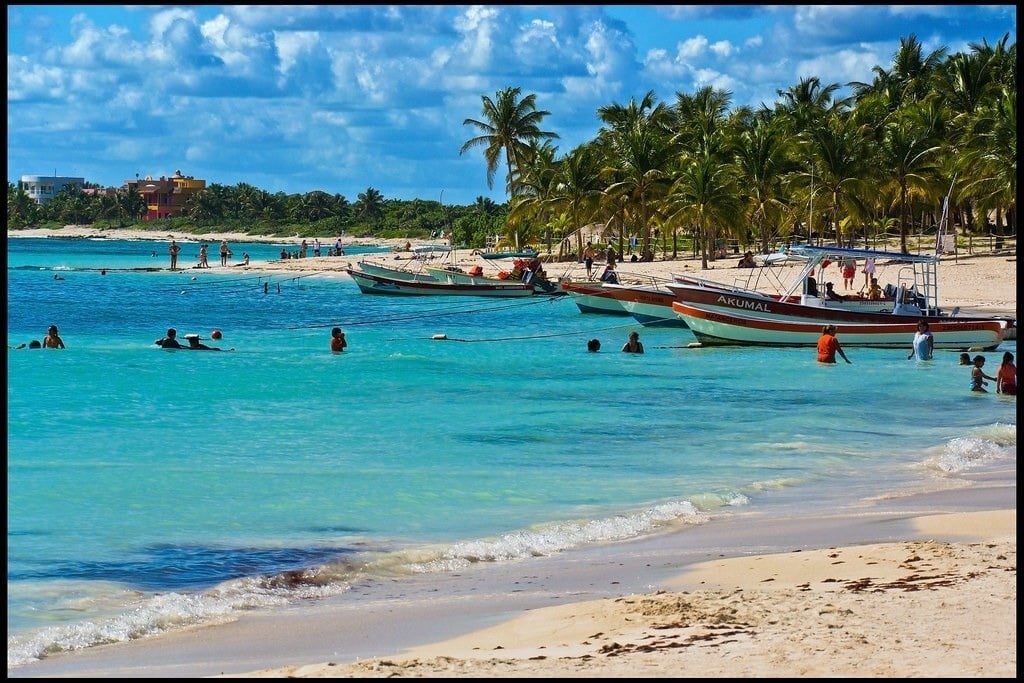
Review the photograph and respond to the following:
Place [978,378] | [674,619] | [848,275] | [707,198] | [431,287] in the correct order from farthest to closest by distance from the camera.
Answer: [431,287]
[707,198]
[848,275]
[978,378]
[674,619]

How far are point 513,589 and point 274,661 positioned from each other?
2356 mm

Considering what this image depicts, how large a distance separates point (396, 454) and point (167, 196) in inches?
6817

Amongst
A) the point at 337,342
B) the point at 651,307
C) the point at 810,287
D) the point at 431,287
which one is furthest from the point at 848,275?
the point at 431,287

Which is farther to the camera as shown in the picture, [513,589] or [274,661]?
[513,589]

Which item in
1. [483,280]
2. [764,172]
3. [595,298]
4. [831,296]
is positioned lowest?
A: [595,298]

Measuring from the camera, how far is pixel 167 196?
18212 cm

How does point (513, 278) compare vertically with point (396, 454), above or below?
above

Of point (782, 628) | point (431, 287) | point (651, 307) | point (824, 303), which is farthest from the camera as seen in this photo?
point (431, 287)

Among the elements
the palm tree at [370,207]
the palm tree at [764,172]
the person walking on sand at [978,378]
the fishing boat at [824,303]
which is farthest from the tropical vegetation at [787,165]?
the palm tree at [370,207]

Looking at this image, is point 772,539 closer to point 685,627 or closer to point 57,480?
point 685,627

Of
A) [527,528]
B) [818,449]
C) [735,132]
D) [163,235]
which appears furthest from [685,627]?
[163,235]

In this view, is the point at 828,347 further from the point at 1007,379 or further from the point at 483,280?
the point at 483,280

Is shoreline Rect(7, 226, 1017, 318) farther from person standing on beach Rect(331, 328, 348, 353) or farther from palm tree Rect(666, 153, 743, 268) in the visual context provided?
person standing on beach Rect(331, 328, 348, 353)

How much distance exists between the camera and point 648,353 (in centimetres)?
3039
